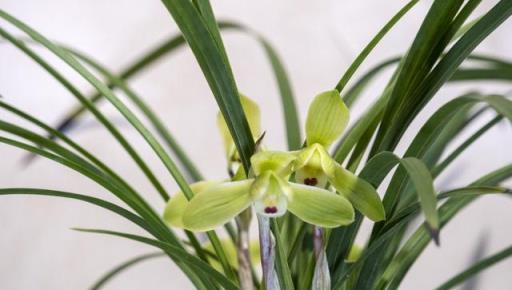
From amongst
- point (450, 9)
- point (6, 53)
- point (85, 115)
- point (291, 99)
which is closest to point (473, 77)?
point (450, 9)

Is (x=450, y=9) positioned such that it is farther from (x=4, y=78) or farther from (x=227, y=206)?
(x=4, y=78)

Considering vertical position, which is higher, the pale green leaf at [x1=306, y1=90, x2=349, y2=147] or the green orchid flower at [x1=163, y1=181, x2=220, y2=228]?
the green orchid flower at [x1=163, y1=181, x2=220, y2=228]

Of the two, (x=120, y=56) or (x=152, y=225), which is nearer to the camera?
(x=152, y=225)

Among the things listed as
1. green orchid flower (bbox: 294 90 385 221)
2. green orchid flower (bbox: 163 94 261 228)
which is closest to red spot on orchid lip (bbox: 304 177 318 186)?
green orchid flower (bbox: 294 90 385 221)

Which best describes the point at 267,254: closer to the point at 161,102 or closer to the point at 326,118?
the point at 326,118

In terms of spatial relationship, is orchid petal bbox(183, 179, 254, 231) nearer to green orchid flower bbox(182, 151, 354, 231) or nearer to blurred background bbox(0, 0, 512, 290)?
green orchid flower bbox(182, 151, 354, 231)

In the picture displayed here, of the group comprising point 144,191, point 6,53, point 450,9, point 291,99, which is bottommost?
point 450,9

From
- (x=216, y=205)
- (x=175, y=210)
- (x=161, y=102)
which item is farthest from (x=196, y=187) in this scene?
(x=161, y=102)
